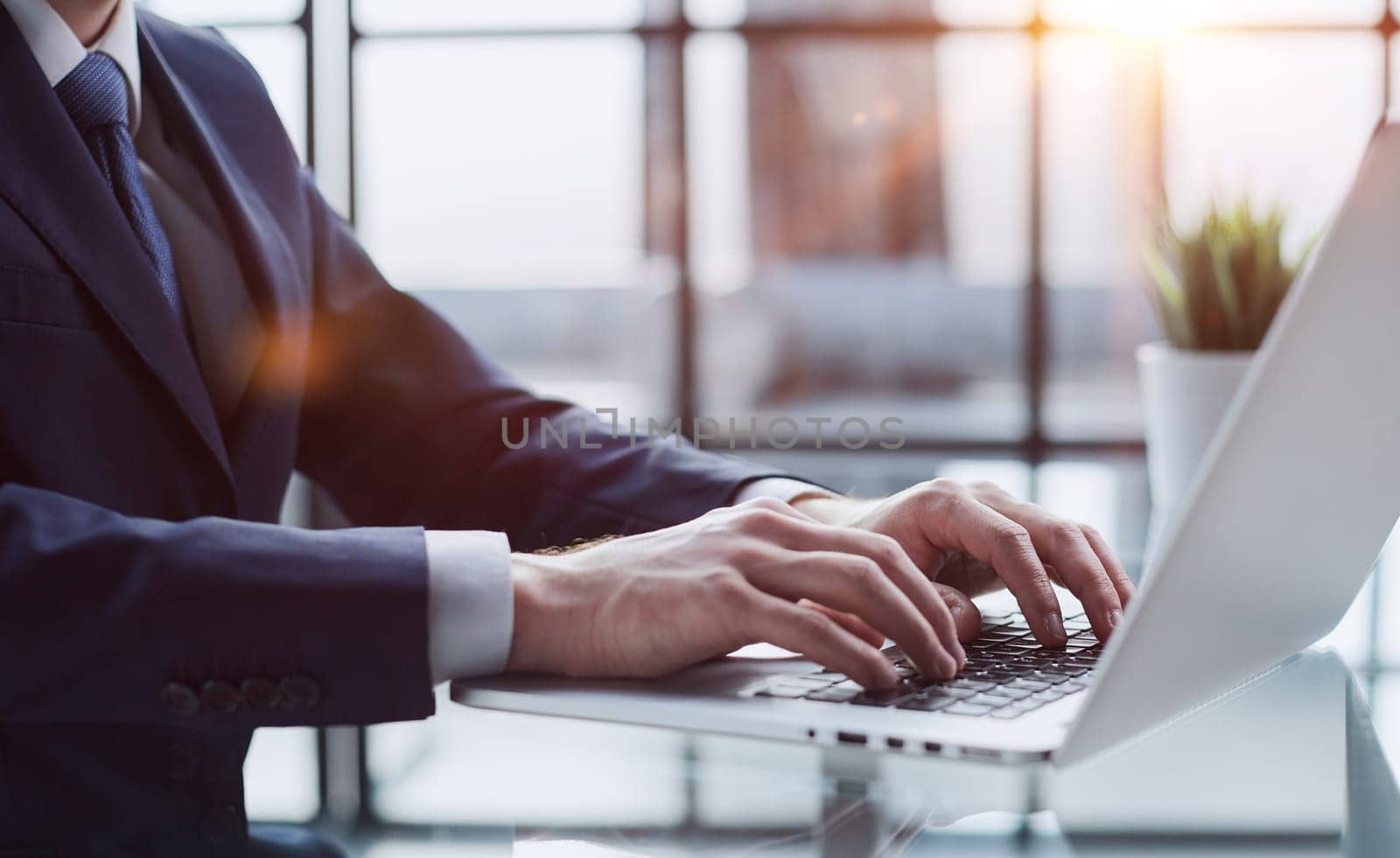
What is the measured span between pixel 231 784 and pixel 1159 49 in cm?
297

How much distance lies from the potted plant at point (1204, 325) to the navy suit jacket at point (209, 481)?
2.42 feet

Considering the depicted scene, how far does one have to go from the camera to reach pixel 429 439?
4.07 ft

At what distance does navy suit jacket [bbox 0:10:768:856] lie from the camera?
644mm

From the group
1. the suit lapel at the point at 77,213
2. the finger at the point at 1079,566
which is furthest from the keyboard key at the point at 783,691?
the suit lapel at the point at 77,213

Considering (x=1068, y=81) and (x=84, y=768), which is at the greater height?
(x=1068, y=81)

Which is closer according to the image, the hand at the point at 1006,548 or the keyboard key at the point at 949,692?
the keyboard key at the point at 949,692

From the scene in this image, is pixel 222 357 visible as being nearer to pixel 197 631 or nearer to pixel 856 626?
pixel 197 631

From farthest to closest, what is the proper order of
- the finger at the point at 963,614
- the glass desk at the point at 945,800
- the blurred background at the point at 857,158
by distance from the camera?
the blurred background at the point at 857,158
the finger at the point at 963,614
the glass desk at the point at 945,800

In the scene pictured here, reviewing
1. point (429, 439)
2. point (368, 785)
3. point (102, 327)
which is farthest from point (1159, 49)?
point (368, 785)

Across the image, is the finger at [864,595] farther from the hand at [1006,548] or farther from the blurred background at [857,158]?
the blurred background at [857,158]

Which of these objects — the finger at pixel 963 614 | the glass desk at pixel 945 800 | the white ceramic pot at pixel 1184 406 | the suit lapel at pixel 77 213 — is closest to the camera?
the glass desk at pixel 945 800

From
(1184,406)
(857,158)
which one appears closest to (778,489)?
(1184,406)

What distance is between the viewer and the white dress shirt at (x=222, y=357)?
667 millimetres

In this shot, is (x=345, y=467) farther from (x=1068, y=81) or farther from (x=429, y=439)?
(x=1068, y=81)
